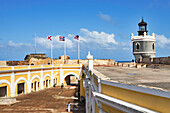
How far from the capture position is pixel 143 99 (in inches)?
137

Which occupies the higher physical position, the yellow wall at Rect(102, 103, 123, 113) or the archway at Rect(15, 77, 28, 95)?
the yellow wall at Rect(102, 103, 123, 113)

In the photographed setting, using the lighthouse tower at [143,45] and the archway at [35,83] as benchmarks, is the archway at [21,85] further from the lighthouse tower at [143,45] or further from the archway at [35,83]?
the lighthouse tower at [143,45]

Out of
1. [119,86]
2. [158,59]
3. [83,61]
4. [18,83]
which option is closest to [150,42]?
[83,61]

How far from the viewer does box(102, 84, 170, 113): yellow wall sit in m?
A: 3.01

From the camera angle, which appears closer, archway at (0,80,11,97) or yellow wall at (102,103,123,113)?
yellow wall at (102,103,123,113)

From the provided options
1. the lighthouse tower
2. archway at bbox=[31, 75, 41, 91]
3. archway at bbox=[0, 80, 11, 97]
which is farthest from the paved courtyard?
the lighthouse tower

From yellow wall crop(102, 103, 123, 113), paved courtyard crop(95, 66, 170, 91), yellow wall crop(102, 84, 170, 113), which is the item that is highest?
paved courtyard crop(95, 66, 170, 91)

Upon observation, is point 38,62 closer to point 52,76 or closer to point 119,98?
point 52,76

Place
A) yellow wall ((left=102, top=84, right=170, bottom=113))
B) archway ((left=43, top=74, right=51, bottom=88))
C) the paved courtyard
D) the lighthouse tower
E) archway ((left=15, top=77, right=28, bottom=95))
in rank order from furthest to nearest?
the lighthouse tower, archway ((left=43, top=74, right=51, bottom=88)), archway ((left=15, top=77, right=28, bottom=95)), the paved courtyard, yellow wall ((left=102, top=84, right=170, bottom=113))

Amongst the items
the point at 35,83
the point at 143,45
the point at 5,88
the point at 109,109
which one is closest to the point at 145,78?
the point at 109,109

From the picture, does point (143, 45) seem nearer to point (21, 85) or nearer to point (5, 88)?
point (21, 85)

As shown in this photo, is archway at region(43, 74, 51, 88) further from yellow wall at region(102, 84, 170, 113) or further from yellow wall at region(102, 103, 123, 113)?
yellow wall at region(102, 84, 170, 113)

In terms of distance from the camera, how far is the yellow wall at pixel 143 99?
9.87 feet

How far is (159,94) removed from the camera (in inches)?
122
